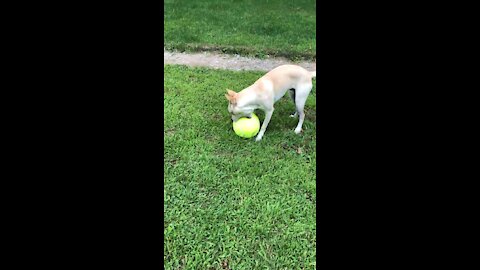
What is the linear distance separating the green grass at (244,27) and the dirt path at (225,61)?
20 cm

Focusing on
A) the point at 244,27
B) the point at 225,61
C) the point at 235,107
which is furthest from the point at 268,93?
the point at 244,27

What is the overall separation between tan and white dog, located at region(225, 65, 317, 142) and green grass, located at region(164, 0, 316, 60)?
2.85 m

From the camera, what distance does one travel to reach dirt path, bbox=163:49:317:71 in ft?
21.7

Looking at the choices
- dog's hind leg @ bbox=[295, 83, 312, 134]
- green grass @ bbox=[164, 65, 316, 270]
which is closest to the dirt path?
green grass @ bbox=[164, 65, 316, 270]

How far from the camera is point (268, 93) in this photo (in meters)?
4.13

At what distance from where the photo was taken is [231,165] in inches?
152

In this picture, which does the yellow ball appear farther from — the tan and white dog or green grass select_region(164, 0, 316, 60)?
green grass select_region(164, 0, 316, 60)

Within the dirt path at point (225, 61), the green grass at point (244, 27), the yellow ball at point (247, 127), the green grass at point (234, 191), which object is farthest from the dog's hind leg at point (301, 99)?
the green grass at point (244, 27)

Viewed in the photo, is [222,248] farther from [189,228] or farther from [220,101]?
[220,101]

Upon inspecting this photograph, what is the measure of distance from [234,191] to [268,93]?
112cm

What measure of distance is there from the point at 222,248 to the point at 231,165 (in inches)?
41.4

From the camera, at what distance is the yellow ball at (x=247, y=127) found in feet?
13.9

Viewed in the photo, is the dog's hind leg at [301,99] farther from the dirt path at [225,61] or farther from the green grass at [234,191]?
the dirt path at [225,61]
